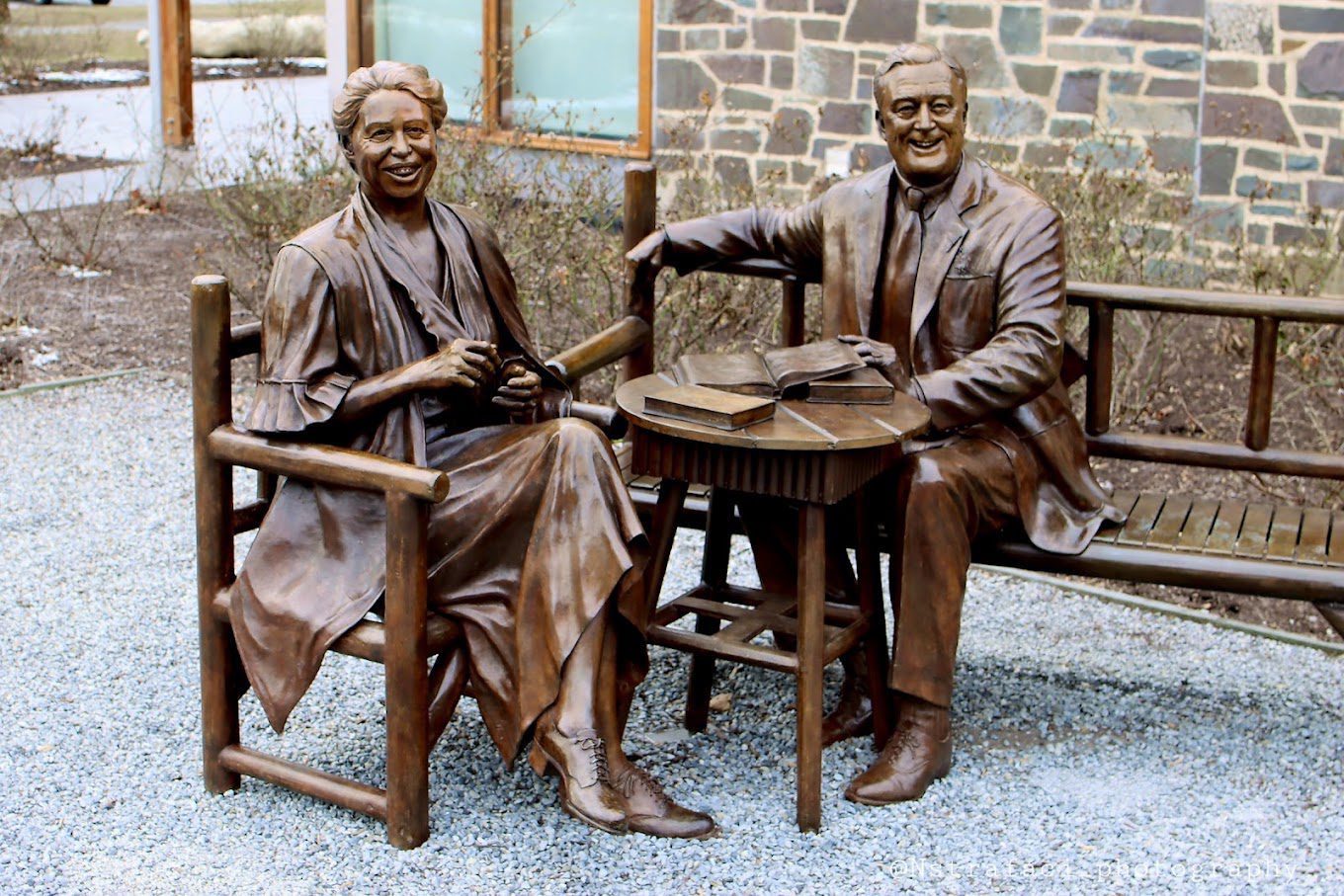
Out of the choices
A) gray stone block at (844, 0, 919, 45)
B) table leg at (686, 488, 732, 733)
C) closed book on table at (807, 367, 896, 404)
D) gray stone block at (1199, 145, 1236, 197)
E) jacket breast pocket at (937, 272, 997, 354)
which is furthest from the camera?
gray stone block at (844, 0, 919, 45)

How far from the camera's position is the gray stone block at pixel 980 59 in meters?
9.08

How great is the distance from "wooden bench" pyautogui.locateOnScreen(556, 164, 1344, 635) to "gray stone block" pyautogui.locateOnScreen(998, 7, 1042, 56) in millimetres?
4444

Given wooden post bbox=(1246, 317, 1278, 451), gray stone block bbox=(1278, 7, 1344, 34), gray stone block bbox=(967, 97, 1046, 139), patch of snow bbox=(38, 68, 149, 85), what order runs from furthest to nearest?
patch of snow bbox=(38, 68, 149, 85), gray stone block bbox=(967, 97, 1046, 139), gray stone block bbox=(1278, 7, 1344, 34), wooden post bbox=(1246, 317, 1278, 451)

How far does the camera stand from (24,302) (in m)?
8.70

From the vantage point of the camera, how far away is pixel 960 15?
910 centimetres

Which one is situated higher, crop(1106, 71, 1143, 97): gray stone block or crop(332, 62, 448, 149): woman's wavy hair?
crop(1106, 71, 1143, 97): gray stone block

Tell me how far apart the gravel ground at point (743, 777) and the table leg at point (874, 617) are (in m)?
0.12

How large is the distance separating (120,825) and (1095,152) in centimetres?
629

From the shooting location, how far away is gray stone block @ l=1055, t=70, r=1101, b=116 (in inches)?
350

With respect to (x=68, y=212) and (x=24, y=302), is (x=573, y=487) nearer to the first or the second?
(x=24, y=302)

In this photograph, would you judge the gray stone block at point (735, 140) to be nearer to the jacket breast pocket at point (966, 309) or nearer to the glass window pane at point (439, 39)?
the glass window pane at point (439, 39)

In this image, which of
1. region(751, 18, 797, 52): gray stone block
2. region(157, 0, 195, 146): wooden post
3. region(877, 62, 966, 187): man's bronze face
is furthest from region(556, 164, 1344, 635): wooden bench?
region(157, 0, 195, 146): wooden post

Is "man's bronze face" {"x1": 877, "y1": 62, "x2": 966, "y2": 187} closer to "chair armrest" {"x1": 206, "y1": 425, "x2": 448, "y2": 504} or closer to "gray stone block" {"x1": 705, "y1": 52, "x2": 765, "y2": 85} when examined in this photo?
"chair armrest" {"x1": 206, "y1": 425, "x2": 448, "y2": 504}


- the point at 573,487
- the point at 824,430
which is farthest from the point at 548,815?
the point at 824,430
